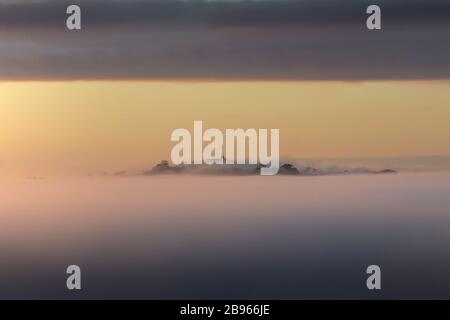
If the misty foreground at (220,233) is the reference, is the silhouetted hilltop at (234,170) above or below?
above

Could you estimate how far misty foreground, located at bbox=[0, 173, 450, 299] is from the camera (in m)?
1.77

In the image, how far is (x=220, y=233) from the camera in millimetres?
1781

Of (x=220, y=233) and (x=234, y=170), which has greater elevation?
(x=234, y=170)

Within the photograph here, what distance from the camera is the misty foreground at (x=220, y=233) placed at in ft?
5.81

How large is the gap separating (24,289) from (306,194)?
3.49 feet

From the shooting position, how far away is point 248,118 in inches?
69.7

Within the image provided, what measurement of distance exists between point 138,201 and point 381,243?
872mm

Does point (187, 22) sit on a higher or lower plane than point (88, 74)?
higher

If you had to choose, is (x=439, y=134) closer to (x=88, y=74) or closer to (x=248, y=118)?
(x=248, y=118)

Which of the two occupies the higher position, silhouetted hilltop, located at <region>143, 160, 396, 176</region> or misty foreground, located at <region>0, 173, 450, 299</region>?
silhouetted hilltop, located at <region>143, 160, 396, 176</region>

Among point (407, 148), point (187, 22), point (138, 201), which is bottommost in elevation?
point (138, 201)

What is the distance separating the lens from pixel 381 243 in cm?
177

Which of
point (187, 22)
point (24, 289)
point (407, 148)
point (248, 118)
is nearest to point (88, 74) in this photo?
point (187, 22)
